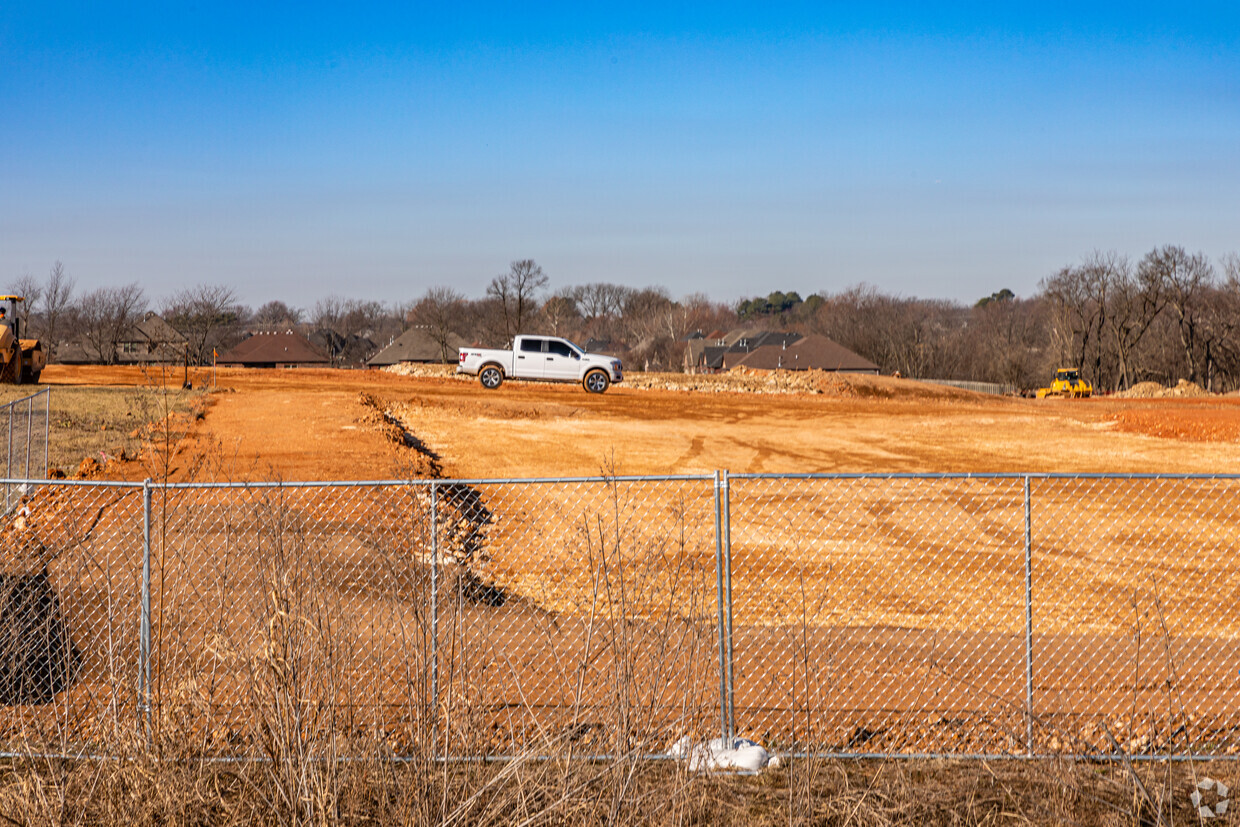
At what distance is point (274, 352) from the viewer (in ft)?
300

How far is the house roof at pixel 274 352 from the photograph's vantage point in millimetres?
90000

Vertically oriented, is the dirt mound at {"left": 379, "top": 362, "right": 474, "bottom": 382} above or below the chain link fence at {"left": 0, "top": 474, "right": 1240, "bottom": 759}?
above

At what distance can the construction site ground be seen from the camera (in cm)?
955

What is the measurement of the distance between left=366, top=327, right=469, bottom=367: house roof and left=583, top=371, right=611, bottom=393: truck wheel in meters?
62.0

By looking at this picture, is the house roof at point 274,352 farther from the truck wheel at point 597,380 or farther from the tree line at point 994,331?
the truck wheel at point 597,380

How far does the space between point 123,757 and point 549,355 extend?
31384mm

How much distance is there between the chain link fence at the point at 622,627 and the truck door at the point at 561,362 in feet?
54.9

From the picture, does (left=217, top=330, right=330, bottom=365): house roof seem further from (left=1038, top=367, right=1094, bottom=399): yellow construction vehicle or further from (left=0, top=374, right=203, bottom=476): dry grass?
(left=1038, top=367, right=1094, bottom=399): yellow construction vehicle

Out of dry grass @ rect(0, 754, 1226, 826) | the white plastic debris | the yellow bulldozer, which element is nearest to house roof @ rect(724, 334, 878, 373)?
the yellow bulldozer

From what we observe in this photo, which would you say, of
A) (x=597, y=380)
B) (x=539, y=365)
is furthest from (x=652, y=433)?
(x=539, y=365)

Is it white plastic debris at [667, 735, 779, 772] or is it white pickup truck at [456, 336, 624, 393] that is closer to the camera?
white plastic debris at [667, 735, 779, 772]

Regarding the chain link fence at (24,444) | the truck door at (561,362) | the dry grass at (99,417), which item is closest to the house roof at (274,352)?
the dry grass at (99,417)

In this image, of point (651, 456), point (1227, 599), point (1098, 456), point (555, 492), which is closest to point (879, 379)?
point (1098, 456)

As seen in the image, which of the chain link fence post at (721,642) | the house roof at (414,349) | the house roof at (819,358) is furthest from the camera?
the house roof at (414,349)
